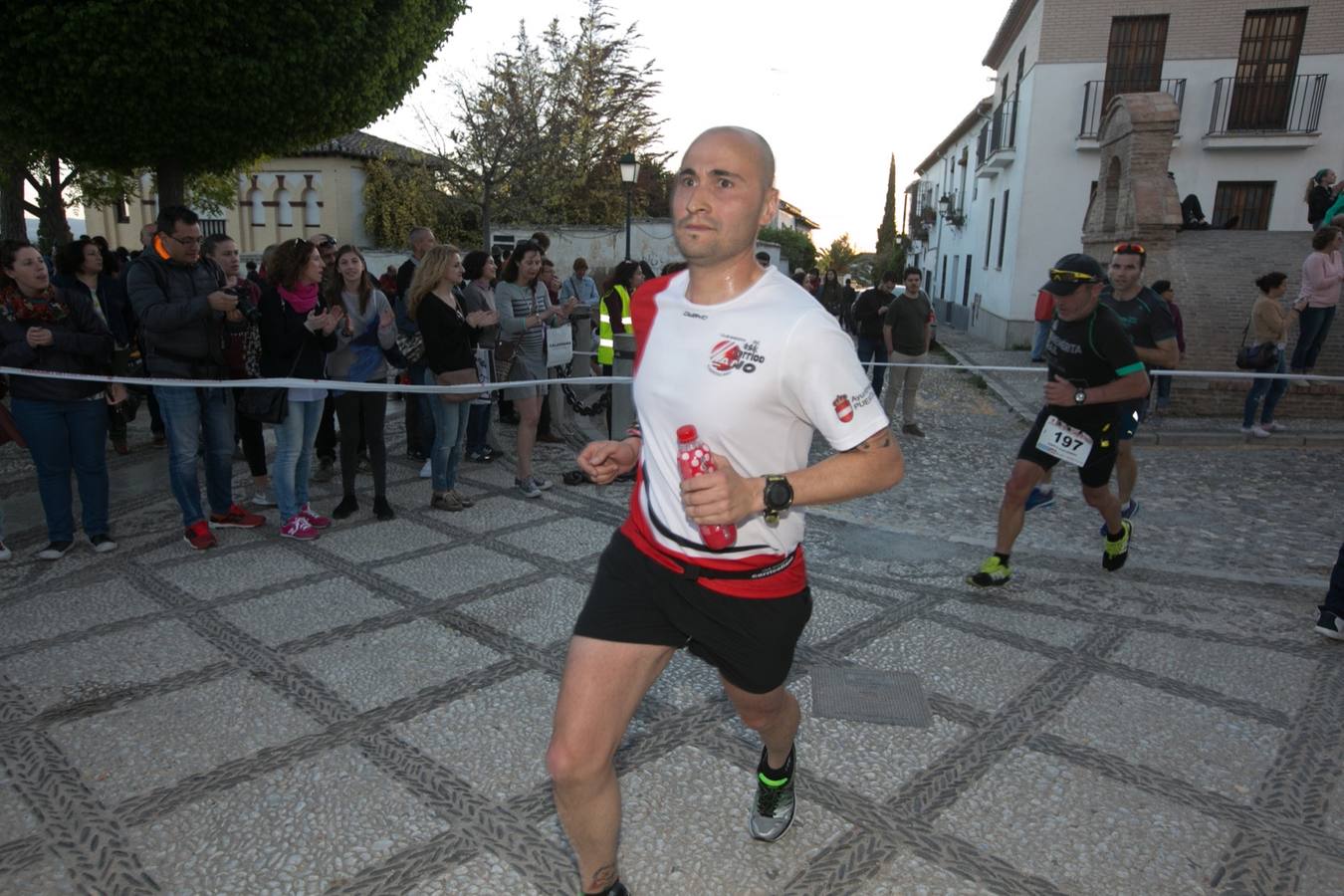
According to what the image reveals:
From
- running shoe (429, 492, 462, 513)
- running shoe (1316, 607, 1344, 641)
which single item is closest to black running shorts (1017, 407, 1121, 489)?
running shoe (1316, 607, 1344, 641)

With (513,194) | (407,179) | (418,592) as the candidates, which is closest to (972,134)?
(513,194)

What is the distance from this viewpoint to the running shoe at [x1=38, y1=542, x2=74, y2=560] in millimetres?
5094

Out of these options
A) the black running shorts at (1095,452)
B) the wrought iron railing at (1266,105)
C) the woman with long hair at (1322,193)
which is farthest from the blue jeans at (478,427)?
the wrought iron railing at (1266,105)

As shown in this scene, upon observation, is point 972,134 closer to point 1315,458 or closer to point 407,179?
point 407,179

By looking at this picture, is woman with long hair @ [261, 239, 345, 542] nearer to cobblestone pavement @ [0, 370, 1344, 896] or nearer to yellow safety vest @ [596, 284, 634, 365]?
cobblestone pavement @ [0, 370, 1344, 896]

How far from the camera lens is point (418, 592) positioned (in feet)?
15.5

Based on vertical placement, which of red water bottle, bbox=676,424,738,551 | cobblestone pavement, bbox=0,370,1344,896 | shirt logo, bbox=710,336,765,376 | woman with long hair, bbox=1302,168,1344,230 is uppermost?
woman with long hair, bbox=1302,168,1344,230

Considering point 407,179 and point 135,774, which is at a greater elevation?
point 407,179

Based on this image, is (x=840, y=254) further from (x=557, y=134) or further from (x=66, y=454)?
(x=66, y=454)

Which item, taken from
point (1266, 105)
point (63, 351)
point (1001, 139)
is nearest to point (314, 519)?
point (63, 351)

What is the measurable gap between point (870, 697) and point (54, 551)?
4968 mm

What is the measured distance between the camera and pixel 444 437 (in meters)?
6.25

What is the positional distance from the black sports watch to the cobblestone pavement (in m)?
1.32

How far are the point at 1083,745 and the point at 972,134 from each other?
35.7 meters
